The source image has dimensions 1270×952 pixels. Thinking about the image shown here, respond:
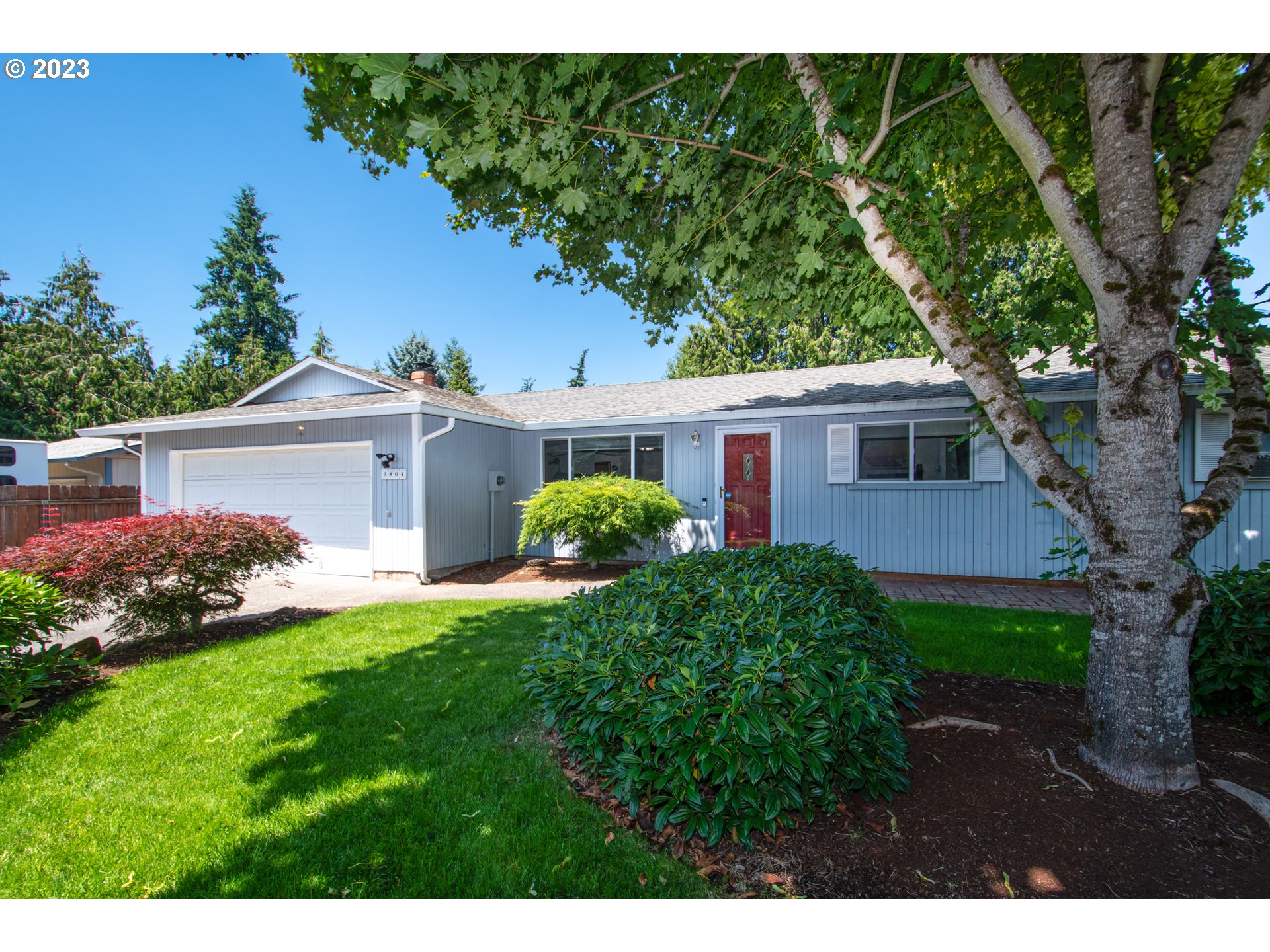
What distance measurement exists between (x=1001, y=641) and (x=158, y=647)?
744cm

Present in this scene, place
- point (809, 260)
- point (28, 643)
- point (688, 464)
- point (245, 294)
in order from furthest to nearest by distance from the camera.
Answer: point (245, 294)
point (688, 464)
point (28, 643)
point (809, 260)

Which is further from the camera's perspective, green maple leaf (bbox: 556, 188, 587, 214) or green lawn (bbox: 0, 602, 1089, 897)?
green maple leaf (bbox: 556, 188, 587, 214)

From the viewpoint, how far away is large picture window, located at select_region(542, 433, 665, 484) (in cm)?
954

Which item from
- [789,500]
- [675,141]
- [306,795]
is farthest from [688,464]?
[306,795]

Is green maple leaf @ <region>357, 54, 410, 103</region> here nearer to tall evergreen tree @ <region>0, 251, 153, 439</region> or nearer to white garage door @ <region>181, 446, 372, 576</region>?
white garage door @ <region>181, 446, 372, 576</region>

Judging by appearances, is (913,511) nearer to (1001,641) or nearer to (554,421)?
(1001,641)

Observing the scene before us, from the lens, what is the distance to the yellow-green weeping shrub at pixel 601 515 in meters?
7.99

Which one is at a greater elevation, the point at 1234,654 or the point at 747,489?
the point at 747,489

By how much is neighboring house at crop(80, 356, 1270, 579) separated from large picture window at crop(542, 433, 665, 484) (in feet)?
0.09

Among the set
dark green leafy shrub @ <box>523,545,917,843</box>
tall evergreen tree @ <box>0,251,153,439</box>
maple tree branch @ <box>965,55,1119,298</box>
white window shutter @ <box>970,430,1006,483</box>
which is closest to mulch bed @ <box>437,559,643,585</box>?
white window shutter @ <box>970,430,1006,483</box>

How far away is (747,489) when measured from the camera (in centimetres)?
882

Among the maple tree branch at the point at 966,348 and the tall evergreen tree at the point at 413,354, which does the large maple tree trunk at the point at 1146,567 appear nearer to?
the maple tree branch at the point at 966,348

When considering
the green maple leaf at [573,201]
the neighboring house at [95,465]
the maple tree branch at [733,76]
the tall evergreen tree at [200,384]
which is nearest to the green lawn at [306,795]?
the green maple leaf at [573,201]
